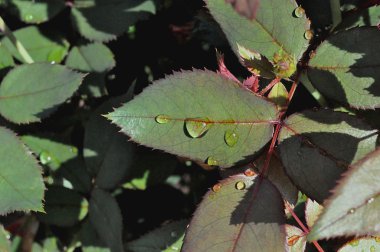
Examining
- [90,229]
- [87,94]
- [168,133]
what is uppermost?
[168,133]

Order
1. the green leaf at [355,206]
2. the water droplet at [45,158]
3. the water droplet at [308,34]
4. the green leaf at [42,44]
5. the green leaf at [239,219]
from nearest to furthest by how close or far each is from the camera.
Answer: the green leaf at [355,206]
the green leaf at [239,219]
the water droplet at [308,34]
the water droplet at [45,158]
the green leaf at [42,44]

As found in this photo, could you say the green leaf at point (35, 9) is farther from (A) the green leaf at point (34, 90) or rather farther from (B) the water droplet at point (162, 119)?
(B) the water droplet at point (162, 119)

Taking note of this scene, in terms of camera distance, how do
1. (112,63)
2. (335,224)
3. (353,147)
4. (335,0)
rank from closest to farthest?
(335,224) < (353,147) < (335,0) < (112,63)

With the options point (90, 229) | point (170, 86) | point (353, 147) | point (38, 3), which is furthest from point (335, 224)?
point (38, 3)

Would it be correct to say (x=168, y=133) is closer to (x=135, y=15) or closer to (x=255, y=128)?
(x=255, y=128)

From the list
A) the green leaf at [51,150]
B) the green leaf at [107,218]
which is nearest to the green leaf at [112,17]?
the green leaf at [51,150]
